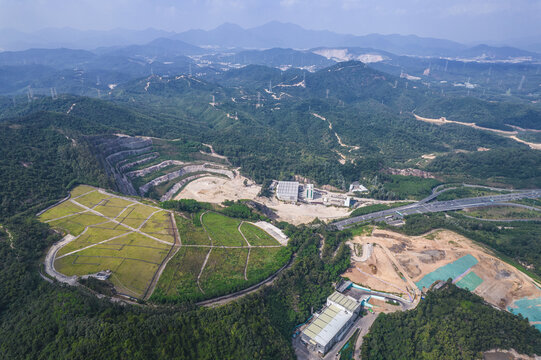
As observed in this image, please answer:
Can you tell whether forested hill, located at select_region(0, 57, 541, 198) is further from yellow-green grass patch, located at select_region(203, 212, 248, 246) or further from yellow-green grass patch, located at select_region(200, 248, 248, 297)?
yellow-green grass patch, located at select_region(200, 248, 248, 297)

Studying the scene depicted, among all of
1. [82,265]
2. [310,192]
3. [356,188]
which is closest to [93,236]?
[82,265]

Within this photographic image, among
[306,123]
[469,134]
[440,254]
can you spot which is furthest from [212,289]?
[469,134]

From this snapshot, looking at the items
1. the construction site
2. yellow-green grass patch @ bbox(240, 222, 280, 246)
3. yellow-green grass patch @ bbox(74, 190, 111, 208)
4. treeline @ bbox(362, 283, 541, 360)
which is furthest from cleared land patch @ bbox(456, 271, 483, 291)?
yellow-green grass patch @ bbox(74, 190, 111, 208)

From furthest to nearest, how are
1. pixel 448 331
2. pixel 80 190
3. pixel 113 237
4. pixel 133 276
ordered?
pixel 80 190 → pixel 113 237 → pixel 133 276 → pixel 448 331

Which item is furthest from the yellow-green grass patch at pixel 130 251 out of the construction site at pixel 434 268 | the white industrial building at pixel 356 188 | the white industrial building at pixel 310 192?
the white industrial building at pixel 356 188

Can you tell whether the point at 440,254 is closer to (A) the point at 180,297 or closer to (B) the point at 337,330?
(B) the point at 337,330

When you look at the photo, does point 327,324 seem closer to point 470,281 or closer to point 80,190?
point 470,281
